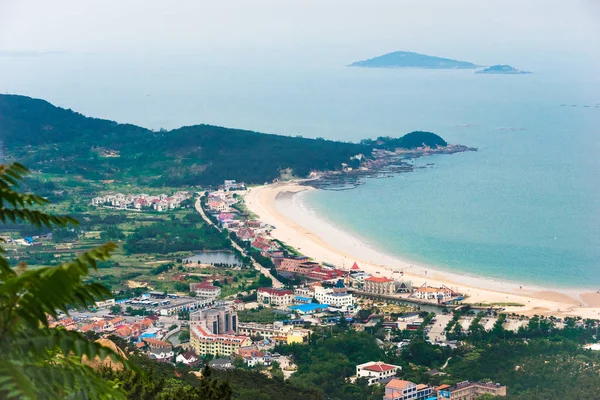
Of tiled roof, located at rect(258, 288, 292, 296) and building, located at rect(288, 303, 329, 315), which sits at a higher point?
tiled roof, located at rect(258, 288, 292, 296)

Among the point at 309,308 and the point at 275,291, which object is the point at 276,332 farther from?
the point at 275,291

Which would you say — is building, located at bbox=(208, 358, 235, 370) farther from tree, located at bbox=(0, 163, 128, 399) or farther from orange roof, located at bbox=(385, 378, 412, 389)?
tree, located at bbox=(0, 163, 128, 399)

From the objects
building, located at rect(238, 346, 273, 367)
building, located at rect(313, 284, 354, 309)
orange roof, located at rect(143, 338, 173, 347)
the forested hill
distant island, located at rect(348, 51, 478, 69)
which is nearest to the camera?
building, located at rect(238, 346, 273, 367)

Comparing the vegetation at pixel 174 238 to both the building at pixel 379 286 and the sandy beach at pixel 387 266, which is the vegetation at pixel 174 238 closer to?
the sandy beach at pixel 387 266

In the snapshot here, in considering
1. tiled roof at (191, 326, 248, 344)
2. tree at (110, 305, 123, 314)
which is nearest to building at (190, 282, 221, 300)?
tree at (110, 305, 123, 314)

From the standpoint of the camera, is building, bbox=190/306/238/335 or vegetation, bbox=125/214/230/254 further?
vegetation, bbox=125/214/230/254

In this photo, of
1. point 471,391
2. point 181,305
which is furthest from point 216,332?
point 471,391
